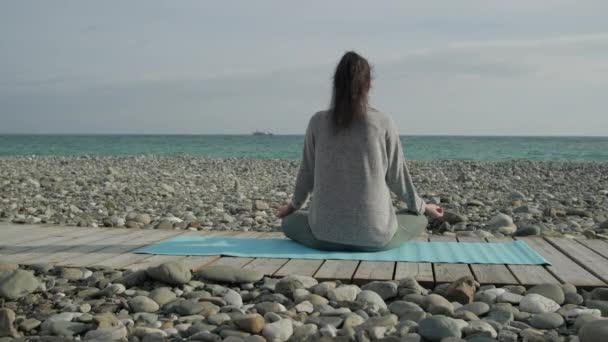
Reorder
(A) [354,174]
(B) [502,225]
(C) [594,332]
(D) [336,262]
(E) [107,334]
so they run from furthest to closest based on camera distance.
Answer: (B) [502,225] → (A) [354,174] → (D) [336,262] → (E) [107,334] → (C) [594,332]

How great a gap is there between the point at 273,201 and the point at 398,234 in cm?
485

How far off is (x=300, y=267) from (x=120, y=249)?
143 cm

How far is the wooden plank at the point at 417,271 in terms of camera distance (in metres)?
3.21

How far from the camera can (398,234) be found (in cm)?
401

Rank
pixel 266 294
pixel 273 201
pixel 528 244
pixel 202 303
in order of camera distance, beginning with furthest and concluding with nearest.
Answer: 1. pixel 273 201
2. pixel 528 244
3. pixel 266 294
4. pixel 202 303

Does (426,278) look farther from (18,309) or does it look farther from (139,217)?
(139,217)

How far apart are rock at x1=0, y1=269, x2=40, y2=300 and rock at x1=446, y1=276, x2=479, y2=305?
7.30ft

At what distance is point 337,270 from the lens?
3.43 meters

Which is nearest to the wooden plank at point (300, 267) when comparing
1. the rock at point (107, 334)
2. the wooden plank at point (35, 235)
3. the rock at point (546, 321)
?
the rock at point (107, 334)

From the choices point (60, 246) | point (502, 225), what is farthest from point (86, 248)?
point (502, 225)

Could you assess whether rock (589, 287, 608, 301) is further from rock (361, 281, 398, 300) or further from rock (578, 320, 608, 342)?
rock (361, 281, 398, 300)

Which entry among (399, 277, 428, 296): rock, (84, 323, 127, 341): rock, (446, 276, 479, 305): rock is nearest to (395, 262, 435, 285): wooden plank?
(399, 277, 428, 296): rock

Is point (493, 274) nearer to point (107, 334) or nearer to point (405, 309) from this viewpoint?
point (405, 309)

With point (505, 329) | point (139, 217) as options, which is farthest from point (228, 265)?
point (139, 217)
